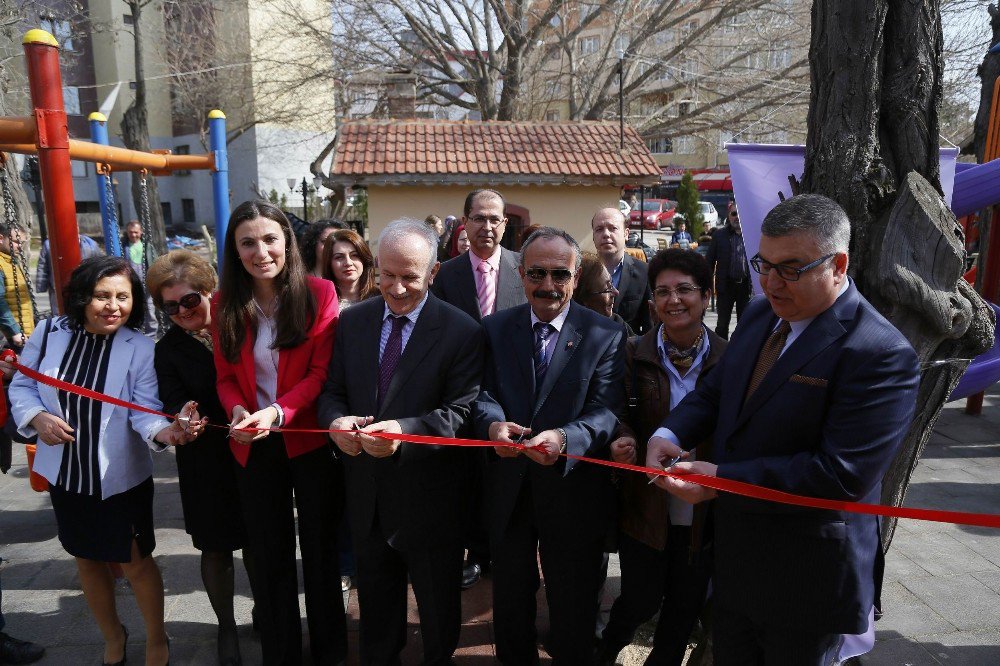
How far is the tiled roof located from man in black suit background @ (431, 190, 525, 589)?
908 cm

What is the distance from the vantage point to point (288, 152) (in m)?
31.0

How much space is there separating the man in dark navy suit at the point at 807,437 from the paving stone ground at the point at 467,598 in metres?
1.32

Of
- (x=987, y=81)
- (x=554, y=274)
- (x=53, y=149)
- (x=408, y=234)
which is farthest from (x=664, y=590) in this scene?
(x=987, y=81)

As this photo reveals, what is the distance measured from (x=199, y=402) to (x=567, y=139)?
40.5 ft

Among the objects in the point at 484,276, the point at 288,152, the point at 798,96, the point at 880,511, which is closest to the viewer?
the point at 880,511

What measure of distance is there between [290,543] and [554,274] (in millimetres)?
1643

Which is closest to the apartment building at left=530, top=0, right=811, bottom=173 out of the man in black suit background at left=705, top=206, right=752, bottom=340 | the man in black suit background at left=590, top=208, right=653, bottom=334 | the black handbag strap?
the man in black suit background at left=705, top=206, right=752, bottom=340

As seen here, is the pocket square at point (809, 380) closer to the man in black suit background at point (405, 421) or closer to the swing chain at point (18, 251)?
the man in black suit background at point (405, 421)

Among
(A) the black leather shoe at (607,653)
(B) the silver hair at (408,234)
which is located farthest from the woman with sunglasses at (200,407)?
(A) the black leather shoe at (607,653)

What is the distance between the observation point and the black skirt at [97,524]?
111 inches

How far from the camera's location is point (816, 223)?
1.95 m

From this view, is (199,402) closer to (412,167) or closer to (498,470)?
(498,470)

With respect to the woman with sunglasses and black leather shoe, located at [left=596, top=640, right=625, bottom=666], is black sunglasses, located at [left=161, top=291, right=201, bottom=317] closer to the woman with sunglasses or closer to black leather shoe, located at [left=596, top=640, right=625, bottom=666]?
the woman with sunglasses

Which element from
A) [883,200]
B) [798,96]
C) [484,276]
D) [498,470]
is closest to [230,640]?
[498,470]
